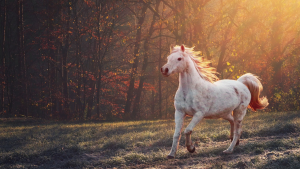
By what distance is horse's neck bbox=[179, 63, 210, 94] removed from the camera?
210 inches

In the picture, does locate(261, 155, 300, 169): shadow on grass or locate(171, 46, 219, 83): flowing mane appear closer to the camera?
locate(261, 155, 300, 169): shadow on grass

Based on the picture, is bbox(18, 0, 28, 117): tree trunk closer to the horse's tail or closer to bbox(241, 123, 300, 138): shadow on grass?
bbox(241, 123, 300, 138): shadow on grass

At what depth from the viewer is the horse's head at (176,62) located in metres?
5.10

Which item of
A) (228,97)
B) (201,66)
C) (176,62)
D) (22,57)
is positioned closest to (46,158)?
(176,62)

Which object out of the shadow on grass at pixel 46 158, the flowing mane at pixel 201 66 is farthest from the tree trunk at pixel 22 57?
the flowing mane at pixel 201 66

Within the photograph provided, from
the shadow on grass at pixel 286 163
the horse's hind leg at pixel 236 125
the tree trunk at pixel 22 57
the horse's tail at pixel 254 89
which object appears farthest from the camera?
the tree trunk at pixel 22 57

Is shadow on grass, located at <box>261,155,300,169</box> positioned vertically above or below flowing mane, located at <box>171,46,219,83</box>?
below

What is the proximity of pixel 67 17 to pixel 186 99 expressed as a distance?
16.7m

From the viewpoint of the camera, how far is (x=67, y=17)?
1986 centimetres

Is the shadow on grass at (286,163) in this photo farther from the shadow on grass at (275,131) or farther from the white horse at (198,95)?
the shadow on grass at (275,131)

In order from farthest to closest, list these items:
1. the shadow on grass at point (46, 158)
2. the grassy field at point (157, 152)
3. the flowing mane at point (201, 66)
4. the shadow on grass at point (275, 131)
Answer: the shadow on grass at point (275, 131)
the shadow on grass at point (46, 158)
the flowing mane at point (201, 66)
the grassy field at point (157, 152)

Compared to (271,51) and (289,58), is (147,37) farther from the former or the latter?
(289,58)

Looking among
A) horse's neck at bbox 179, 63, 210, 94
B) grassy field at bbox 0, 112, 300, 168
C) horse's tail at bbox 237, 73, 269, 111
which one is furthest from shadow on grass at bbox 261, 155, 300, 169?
horse's neck at bbox 179, 63, 210, 94

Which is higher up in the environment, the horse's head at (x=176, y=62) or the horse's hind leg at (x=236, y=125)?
the horse's head at (x=176, y=62)
